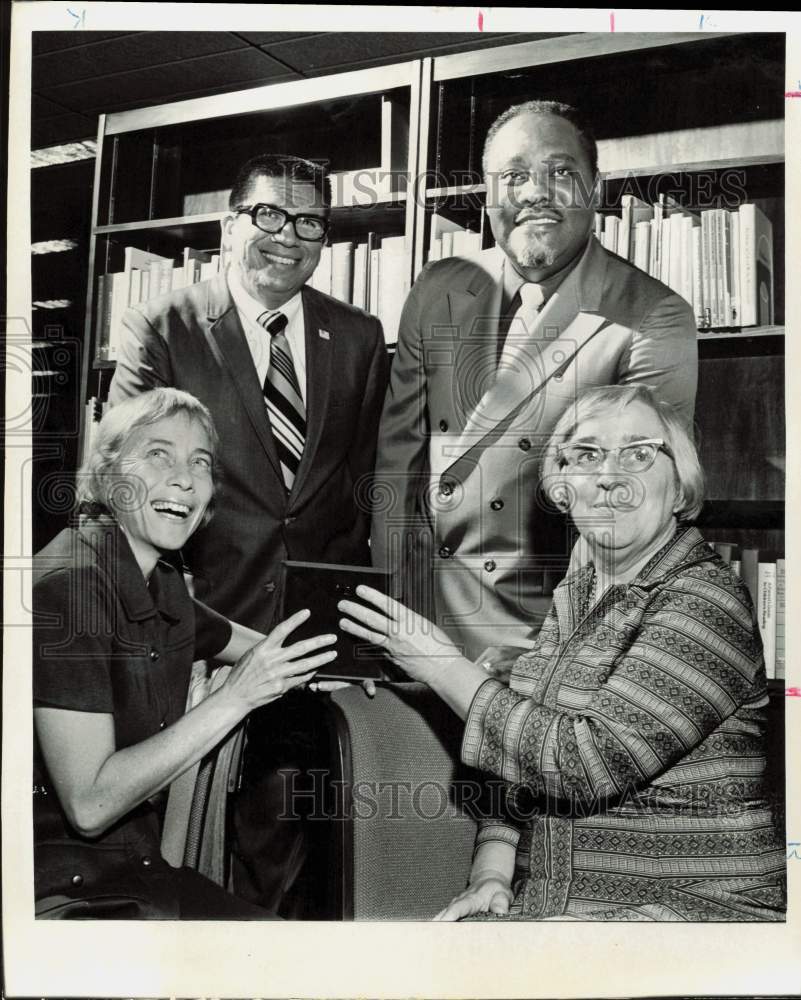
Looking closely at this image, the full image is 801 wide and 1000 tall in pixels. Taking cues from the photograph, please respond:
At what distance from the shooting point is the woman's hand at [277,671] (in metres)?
2.28

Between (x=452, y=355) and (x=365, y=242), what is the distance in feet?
1.11

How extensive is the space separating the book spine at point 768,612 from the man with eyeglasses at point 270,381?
89 centimetres

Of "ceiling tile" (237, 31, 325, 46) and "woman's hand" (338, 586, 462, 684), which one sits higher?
"ceiling tile" (237, 31, 325, 46)

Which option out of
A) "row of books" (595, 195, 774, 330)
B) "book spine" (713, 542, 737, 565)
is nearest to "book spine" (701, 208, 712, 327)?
"row of books" (595, 195, 774, 330)

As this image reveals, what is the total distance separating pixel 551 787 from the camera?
2.19 metres

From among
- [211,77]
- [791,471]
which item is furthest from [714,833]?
[211,77]

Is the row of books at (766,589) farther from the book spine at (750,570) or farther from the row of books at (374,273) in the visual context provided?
the row of books at (374,273)

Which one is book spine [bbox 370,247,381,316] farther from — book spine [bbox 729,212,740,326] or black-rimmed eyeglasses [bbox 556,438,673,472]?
book spine [bbox 729,212,740,326]

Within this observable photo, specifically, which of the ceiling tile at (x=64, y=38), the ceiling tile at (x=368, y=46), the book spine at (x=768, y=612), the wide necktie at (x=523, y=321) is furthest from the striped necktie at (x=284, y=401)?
the book spine at (x=768, y=612)

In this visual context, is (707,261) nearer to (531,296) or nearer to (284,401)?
(531,296)

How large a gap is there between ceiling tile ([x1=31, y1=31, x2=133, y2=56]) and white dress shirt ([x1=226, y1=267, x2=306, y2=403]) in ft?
2.04

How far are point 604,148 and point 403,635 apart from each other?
47.1 inches

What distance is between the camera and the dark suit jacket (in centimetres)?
232

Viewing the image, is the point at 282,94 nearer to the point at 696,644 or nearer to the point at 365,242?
the point at 365,242
